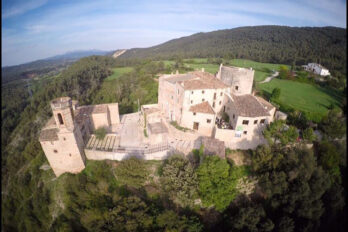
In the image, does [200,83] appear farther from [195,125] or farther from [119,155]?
[119,155]

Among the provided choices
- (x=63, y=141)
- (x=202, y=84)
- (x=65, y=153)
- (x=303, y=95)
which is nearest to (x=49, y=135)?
(x=63, y=141)

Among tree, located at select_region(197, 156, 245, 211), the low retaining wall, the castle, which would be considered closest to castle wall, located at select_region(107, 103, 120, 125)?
the castle

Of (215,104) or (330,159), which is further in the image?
(215,104)

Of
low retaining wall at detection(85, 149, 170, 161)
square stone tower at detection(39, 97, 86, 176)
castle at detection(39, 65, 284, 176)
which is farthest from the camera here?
low retaining wall at detection(85, 149, 170, 161)

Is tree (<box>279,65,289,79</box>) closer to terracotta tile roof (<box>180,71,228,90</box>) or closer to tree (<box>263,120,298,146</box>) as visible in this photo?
terracotta tile roof (<box>180,71,228,90</box>)

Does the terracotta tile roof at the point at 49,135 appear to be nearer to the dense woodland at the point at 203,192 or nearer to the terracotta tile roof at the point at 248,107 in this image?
the dense woodland at the point at 203,192

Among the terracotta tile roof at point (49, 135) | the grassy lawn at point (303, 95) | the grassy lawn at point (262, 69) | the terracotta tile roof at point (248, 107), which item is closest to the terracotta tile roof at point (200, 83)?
the terracotta tile roof at point (248, 107)
